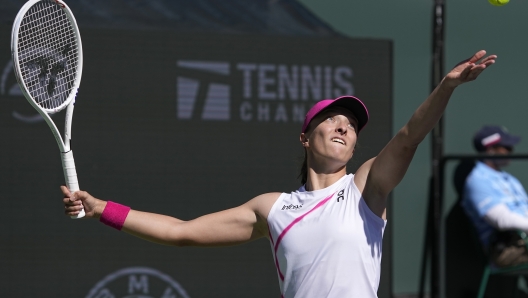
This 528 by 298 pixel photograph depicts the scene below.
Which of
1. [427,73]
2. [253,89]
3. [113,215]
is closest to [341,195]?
[113,215]

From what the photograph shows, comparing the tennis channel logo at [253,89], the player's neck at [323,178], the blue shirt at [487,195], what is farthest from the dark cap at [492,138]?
the player's neck at [323,178]

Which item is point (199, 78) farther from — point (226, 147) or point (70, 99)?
point (70, 99)

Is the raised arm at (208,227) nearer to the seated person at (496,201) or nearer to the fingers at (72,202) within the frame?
the fingers at (72,202)

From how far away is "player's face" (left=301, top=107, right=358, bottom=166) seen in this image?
3.33 m

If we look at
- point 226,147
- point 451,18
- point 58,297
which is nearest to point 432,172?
point 451,18

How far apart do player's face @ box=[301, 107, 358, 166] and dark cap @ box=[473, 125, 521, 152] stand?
3004 mm

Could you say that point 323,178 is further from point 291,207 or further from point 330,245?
point 330,245

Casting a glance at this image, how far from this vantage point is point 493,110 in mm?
6500

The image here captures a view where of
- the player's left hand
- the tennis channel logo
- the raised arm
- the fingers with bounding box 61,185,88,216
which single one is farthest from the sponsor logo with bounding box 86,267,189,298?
the player's left hand

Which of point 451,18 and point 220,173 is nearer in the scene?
point 220,173

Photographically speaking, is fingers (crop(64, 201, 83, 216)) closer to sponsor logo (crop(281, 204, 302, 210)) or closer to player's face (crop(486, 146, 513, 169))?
sponsor logo (crop(281, 204, 302, 210))

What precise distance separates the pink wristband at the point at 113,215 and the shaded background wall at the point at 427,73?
116 inches

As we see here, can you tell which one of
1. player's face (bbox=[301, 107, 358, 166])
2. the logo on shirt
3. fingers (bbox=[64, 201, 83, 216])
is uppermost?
player's face (bbox=[301, 107, 358, 166])

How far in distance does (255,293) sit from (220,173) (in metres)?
0.80
